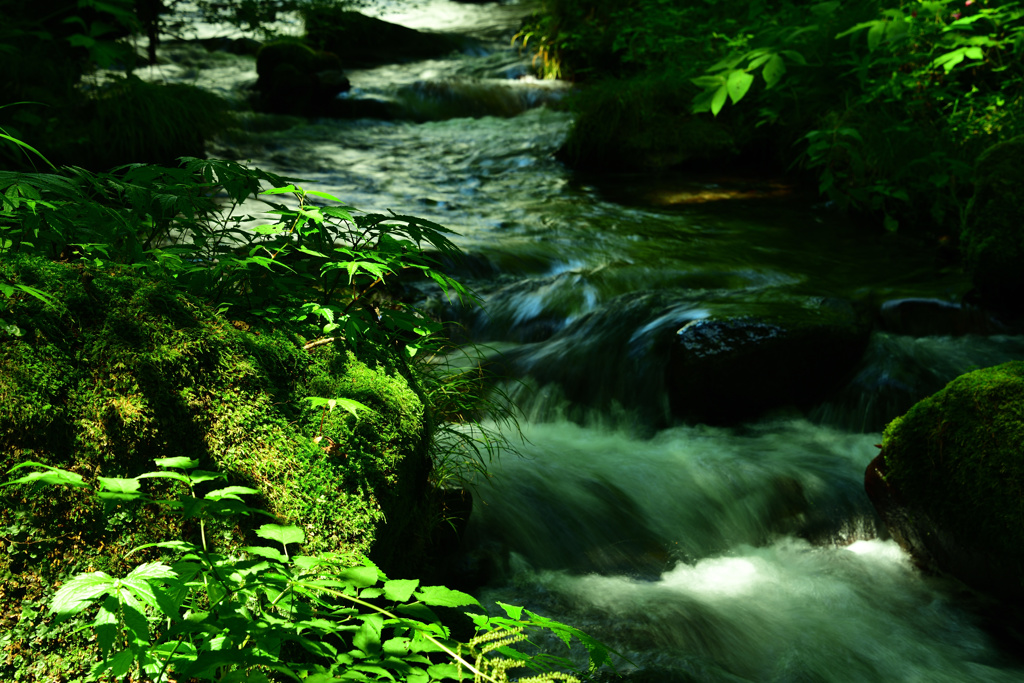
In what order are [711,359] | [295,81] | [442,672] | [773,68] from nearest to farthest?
[442,672] → [773,68] → [711,359] → [295,81]

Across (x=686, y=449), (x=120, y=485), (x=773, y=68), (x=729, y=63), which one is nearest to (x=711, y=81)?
(x=729, y=63)

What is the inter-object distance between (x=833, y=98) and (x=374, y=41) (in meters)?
11.0

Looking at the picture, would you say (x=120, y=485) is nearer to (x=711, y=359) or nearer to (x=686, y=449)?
(x=686, y=449)

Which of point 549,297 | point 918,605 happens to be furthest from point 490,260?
point 918,605

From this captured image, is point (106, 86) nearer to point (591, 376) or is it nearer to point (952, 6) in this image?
point (591, 376)

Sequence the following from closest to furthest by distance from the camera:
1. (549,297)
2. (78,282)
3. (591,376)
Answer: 1. (78,282)
2. (591,376)
3. (549,297)

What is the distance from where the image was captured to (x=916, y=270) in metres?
5.52

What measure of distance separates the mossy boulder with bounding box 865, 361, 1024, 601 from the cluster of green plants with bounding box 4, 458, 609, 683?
1.99 m

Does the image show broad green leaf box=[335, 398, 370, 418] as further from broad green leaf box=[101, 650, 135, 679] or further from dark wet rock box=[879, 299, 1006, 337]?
dark wet rock box=[879, 299, 1006, 337]

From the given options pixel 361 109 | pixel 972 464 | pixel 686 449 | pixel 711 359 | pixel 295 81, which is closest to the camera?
pixel 972 464

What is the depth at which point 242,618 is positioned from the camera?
51.7 inches

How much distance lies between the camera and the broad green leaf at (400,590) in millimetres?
1412

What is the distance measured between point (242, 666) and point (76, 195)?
139 centimetres

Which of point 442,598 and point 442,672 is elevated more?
point 442,598
